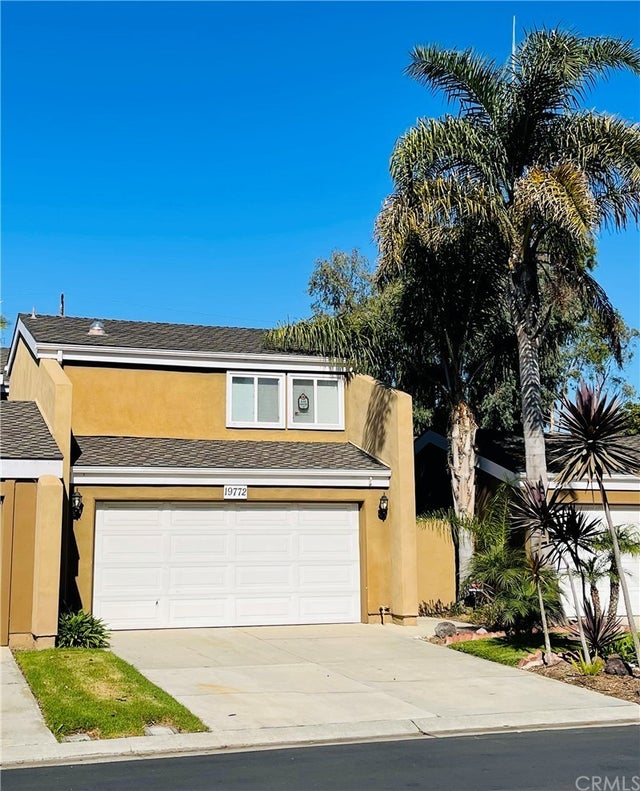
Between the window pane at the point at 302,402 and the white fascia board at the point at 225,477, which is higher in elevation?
the window pane at the point at 302,402

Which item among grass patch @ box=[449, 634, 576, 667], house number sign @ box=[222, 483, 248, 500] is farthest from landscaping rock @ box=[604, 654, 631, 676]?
house number sign @ box=[222, 483, 248, 500]

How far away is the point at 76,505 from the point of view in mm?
16562

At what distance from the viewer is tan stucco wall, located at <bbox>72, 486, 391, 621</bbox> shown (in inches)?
657

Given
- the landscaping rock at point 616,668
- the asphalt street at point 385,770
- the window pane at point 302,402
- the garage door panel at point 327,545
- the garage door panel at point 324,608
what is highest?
the window pane at point 302,402

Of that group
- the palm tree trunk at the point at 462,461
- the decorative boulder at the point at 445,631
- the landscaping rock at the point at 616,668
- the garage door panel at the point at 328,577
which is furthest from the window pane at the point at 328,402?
the landscaping rock at the point at 616,668

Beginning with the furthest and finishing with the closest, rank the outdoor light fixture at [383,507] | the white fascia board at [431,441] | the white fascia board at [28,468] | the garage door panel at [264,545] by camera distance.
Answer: the white fascia board at [431,441] < the outdoor light fixture at [383,507] < the garage door panel at [264,545] < the white fascia board at [28,468]

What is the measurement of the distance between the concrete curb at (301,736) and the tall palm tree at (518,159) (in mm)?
6786

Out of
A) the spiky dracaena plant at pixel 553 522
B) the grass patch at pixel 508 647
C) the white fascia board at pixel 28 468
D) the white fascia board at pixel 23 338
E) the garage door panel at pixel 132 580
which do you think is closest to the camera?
the spiky dracaena plant at pixel 553 522

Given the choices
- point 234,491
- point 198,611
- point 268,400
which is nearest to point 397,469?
point 234,491

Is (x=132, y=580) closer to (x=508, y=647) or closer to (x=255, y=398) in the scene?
(x=255, y=398)

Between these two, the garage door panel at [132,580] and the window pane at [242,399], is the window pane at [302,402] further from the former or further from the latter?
the garage door panel at [132,580]

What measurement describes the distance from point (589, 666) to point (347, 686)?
12.1ft

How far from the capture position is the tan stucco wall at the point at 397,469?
18.1 metres

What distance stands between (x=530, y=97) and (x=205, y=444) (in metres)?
9.82
